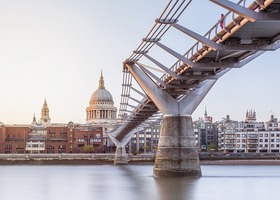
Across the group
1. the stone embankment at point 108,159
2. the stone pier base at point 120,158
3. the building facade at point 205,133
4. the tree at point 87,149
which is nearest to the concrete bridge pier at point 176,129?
the stone pier base at point 120,158

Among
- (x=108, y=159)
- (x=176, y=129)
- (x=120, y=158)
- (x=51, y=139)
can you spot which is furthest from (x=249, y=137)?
(x=176, y=129)

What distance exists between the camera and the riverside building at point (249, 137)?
14788cm

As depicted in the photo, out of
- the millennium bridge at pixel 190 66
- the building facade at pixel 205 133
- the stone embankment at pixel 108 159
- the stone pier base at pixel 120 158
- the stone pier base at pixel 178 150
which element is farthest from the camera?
the building facade at pixel 205 133

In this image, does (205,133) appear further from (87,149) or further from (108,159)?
(108,159)

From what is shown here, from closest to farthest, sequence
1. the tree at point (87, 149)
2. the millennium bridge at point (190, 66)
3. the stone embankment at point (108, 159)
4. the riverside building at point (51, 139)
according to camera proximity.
Result: the millennium bridge at point (190, 66) → the stone embankment at point (108, 159) → the tree at point (87, 149) → the riverside building at point (51, 139)

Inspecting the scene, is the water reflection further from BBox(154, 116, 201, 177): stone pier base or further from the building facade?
the building facade

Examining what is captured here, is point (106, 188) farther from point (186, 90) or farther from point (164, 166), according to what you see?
point (186, 90)

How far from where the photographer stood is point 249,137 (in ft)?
497

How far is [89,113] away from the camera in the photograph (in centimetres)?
19912

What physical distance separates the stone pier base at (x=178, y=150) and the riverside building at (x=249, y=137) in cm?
10633

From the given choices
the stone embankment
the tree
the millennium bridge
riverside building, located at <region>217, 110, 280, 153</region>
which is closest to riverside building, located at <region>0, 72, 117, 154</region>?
the tree

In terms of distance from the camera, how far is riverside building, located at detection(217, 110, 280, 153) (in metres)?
148

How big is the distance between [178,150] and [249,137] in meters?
110

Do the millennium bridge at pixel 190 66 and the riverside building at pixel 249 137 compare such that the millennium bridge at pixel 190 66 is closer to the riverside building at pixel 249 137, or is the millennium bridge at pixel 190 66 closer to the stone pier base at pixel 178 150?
the stone pier base at pixel 178 150
